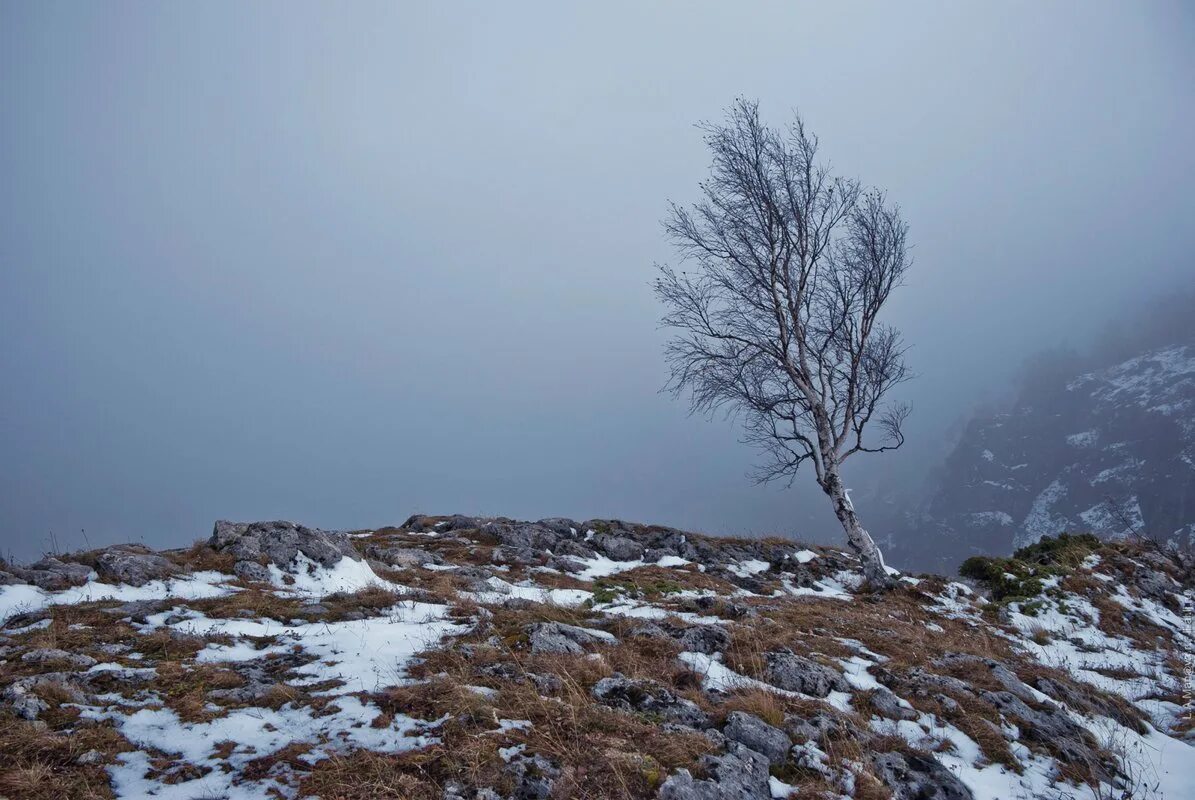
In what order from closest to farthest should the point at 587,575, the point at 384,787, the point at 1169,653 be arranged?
the point at 384,787, the point at 1169,653, the point at 587,575

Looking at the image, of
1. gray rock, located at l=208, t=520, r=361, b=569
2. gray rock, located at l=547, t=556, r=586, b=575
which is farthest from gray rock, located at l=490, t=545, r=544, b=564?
gray rock, located at l=208, t=520, r=361, b=569

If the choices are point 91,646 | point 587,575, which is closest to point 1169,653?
point 587,575

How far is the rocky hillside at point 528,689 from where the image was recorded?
452 cm

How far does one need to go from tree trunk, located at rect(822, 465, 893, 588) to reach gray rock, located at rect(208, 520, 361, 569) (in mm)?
12614

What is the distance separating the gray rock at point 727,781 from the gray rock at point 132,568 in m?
10.4

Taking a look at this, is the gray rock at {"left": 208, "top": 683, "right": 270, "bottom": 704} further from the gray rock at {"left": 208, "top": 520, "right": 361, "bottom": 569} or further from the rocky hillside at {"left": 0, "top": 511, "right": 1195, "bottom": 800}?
the gray rock at {"left": 208, "top": 520, "right": 361, "bottom": 569}

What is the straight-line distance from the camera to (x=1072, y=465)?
12888 cm

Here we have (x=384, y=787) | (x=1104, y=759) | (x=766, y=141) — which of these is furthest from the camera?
(x=766, y=141)

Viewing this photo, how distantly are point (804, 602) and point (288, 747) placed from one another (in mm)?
11112

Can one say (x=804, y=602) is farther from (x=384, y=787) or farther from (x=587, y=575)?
(x=384, y=787)

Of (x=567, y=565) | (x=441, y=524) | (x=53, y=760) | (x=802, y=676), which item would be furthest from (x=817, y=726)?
(x=441, y=524)

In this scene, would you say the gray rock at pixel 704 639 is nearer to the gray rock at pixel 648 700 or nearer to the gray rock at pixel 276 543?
the gray rock at pixel 648 700

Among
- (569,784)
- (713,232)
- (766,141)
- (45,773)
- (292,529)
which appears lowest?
(45,773)

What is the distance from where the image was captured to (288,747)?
484cm
